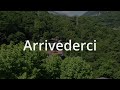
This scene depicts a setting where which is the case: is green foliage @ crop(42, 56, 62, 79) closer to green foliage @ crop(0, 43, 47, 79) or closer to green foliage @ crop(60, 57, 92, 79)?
green foliage @ crop(60, 57, 92, 79)

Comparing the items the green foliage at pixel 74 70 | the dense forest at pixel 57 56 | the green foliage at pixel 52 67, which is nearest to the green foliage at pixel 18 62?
the dense forest at pixel 57 56

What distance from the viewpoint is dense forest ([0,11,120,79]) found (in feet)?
48.3

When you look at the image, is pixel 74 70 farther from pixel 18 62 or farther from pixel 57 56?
pixel 18 62

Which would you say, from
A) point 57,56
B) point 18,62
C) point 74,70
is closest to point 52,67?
point 57,56

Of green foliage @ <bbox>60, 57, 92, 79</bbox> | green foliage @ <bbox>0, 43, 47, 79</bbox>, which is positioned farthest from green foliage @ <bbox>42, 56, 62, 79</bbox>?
green foliage @ <bbox>0, 43, 47, 79</bbox>

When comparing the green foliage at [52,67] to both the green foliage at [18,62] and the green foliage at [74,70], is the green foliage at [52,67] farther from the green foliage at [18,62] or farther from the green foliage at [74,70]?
the green foliage at [18,62]

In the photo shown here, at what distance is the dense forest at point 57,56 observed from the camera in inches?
579

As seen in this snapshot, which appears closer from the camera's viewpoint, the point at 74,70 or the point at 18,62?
the point at 18,62

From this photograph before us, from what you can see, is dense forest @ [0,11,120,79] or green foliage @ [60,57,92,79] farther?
green foliage @ [60,57,92,79]

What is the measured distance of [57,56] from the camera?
53.0 feet

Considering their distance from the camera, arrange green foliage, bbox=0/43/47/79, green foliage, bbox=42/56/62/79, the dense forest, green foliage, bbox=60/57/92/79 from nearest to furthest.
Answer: green foliage, bbox=0/43/47/79, the dense forest, green foliage, bbox=42/56/62/79, green foliage, bbox=60/57/92/79
